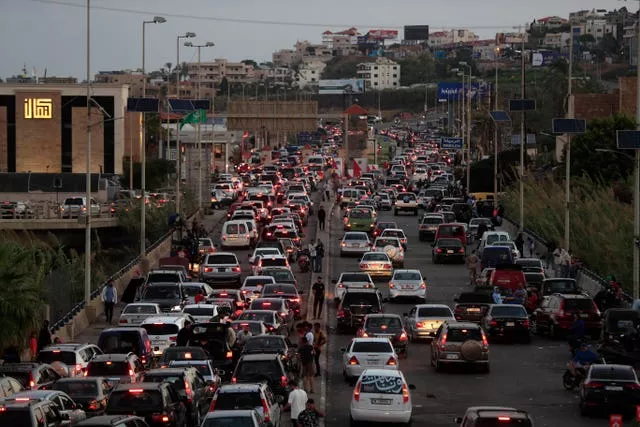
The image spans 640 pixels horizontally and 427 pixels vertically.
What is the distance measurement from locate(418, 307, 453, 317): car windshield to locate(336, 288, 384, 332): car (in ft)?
6.73

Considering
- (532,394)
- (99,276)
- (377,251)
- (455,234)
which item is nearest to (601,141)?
(455,234)

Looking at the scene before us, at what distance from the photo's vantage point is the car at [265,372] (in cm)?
3144

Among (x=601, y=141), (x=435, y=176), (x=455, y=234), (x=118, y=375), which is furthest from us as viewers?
(x=435, y=176)

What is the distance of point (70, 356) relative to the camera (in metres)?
33.5

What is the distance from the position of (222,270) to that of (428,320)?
1525cm

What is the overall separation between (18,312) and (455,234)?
31.5 metres

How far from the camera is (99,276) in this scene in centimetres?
6231

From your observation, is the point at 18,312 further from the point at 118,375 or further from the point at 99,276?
the point at 99,276

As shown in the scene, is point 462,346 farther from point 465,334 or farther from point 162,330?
point 162,330

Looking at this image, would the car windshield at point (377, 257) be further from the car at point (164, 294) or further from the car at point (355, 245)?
the car at point (164, 294)

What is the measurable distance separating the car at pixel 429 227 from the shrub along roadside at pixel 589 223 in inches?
179

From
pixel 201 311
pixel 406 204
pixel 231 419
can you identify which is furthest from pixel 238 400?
pixel 406 204

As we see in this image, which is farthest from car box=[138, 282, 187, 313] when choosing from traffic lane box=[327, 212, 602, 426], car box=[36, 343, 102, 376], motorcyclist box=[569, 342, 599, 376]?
motorcyclist box=[569, 342, 599, 376]

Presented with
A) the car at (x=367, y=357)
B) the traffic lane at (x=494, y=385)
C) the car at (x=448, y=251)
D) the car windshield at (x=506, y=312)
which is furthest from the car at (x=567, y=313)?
the car at (x=448, y=251)
